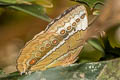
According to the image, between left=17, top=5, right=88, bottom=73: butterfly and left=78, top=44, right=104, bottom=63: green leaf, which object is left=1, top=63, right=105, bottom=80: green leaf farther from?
left=78, top=44, right=104, bottom=63: green leaf

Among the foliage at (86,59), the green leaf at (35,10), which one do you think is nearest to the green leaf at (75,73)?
the foliage at (86,59)

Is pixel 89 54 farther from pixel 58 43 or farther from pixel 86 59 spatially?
pixel 58 43

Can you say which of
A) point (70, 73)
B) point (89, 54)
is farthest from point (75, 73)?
point (89, 54)

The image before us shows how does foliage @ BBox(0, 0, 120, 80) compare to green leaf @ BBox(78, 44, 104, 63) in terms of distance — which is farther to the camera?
green leaf @ BBox(78, 44, 104, 63)

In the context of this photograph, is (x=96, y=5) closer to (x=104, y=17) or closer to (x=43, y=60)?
(x=43, y=60)

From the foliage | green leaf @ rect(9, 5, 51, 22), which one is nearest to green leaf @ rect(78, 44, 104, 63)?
the foliage

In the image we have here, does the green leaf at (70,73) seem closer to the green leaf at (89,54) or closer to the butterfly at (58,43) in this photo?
the butterfly at (58,43)

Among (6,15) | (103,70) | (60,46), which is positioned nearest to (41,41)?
(60,46)
